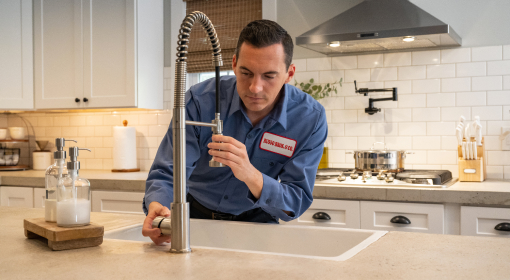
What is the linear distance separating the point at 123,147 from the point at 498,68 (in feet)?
8.70

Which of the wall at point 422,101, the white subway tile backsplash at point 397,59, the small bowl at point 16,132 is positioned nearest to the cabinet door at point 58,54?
the small bowl at point 16,132

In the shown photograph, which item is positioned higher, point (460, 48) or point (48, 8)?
point (48, 8)

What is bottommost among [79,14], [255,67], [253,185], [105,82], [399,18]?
[253,185]

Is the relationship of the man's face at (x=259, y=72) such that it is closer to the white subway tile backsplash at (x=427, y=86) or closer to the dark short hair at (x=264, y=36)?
the dark short hair at (x=264, y=36)

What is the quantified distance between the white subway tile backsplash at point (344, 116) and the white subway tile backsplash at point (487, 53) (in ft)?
2.66

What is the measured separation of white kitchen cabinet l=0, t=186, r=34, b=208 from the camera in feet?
10.6

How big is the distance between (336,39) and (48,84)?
228 cm

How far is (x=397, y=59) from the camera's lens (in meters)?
3.08

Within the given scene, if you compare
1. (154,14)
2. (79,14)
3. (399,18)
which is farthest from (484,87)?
(79,14)

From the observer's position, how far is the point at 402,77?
3072mm

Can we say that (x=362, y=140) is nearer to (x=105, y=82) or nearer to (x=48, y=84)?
(x=105, y=82)

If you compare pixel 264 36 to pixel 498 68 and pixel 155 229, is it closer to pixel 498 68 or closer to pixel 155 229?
pixel 155 229

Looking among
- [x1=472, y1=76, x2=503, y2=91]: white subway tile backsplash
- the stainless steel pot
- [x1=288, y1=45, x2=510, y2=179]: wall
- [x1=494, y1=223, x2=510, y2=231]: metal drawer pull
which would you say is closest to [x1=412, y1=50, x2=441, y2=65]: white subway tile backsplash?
[x1=288, y1=45, x2=510, y2=179]: wall

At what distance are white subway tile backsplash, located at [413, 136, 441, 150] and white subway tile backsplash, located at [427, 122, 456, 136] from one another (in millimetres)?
32
